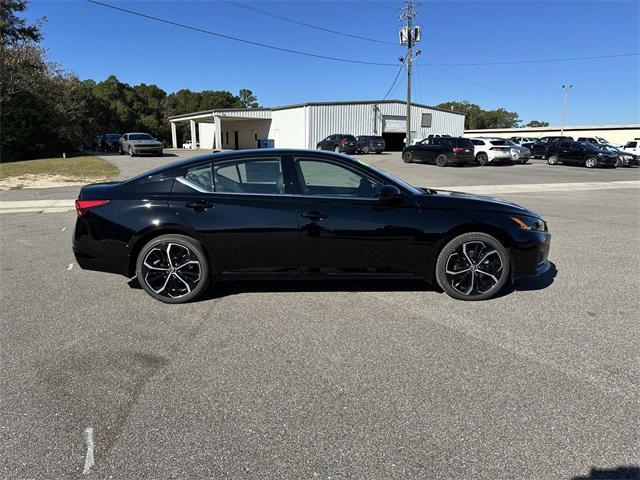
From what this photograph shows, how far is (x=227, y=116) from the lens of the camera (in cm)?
4159

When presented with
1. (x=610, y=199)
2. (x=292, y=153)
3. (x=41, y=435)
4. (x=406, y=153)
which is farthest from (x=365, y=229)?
(x=406, y=153)

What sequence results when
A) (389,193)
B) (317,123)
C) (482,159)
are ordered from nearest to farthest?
(389,193), (482,159), (317,123)

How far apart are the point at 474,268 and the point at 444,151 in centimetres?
2280

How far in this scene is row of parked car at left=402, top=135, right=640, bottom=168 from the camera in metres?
25.5

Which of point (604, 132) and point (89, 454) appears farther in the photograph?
point (604, 132)

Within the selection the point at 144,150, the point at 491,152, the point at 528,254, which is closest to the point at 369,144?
the point at 491,152

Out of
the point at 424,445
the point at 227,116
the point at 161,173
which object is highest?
the point at 227,116

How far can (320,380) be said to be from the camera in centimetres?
307

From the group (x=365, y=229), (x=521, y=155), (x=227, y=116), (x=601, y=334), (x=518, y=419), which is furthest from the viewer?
(x=227, y=116)

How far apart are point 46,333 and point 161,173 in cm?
183

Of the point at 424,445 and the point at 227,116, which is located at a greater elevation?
the point at 227,116

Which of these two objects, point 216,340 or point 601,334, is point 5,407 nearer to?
point 216,340

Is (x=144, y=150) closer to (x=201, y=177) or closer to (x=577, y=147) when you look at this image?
(x=201, y=177)

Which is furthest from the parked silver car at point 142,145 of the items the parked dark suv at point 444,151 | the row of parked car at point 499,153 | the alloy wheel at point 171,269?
the alloy wheel at point 171,269
